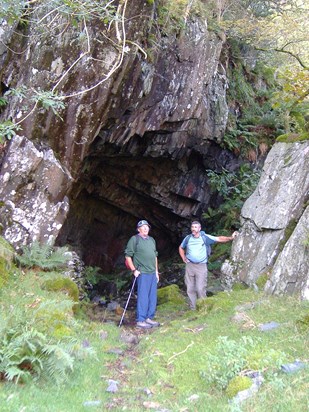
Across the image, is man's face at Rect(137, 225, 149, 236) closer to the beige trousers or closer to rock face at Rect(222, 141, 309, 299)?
the beige trousers

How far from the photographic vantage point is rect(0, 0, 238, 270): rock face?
975cm

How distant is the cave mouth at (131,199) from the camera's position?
1580 cm

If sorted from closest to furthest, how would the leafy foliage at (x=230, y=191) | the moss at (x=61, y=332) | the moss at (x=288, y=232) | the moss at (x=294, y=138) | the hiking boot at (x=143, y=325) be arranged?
the moss at (x=61, y=332) → the hiking boot at (x=143, y=325) → the moss at (x=288, y=232) → the moss at (x=294, y=138) → the leafy foliage at (x=230, y=191)

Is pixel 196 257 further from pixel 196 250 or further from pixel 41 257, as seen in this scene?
pixel 41 257

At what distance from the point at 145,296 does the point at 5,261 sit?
285 cm

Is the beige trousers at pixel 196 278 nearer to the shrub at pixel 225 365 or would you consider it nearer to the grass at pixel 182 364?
the grass at pixel 182 364

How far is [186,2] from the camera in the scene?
11.9 metres

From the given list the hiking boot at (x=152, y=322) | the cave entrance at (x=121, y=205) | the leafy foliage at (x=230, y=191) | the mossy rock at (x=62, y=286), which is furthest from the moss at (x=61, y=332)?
the leafy foliage at (x=230, y=191)

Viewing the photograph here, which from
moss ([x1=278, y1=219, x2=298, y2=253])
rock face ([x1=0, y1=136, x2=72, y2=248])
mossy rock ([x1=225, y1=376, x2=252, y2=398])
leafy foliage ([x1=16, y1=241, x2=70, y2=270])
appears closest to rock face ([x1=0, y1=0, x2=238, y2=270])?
rock face ([x1=0, y1=136, x2=72, y2=248])

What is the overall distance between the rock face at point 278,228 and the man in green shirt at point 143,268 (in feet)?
7.43

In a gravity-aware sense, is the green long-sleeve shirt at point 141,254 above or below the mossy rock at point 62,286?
above

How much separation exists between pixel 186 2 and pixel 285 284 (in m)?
8.15

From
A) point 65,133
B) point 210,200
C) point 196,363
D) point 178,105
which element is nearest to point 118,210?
point 210,200

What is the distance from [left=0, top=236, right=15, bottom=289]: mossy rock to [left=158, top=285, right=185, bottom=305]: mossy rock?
4425mm
